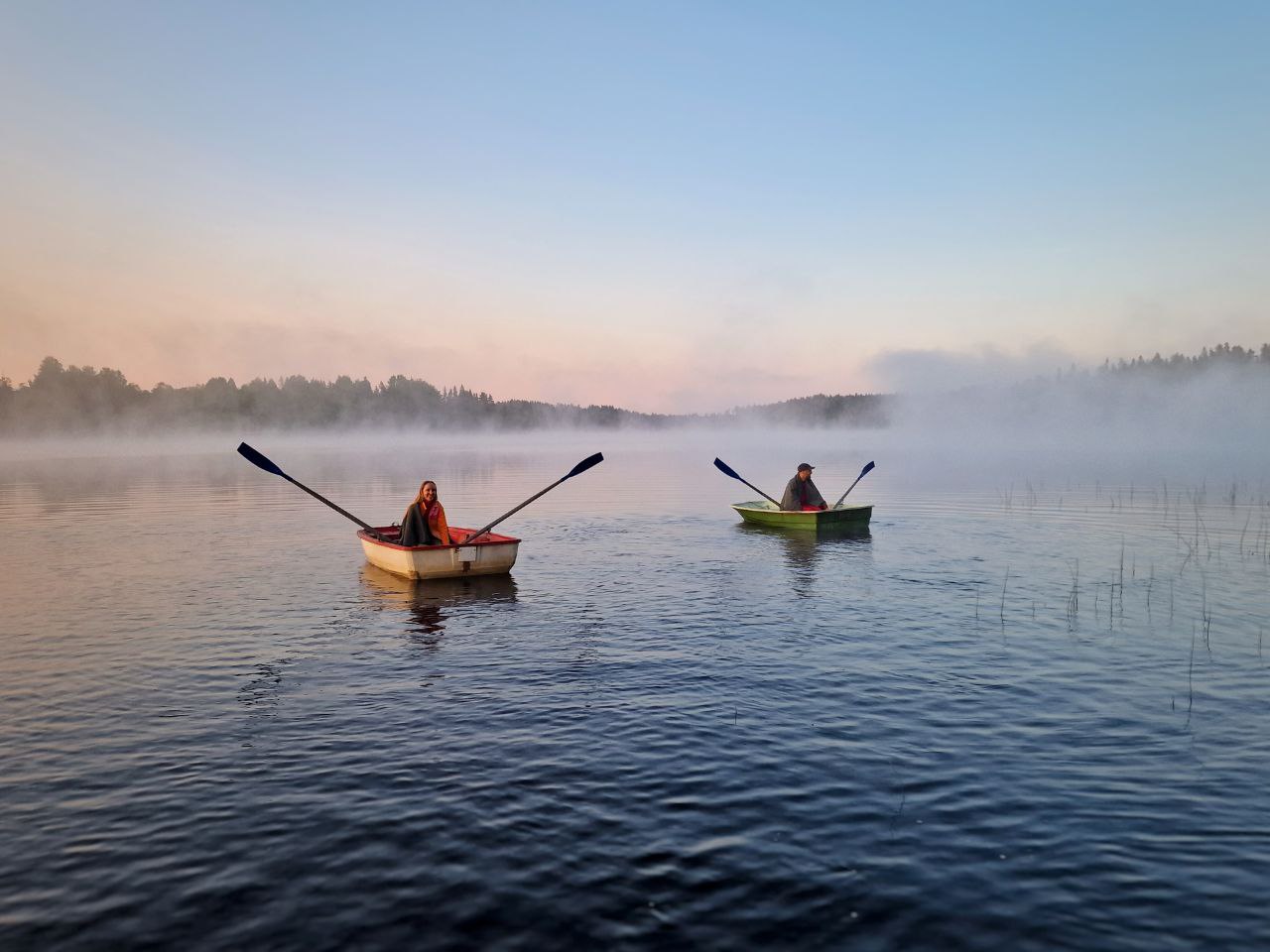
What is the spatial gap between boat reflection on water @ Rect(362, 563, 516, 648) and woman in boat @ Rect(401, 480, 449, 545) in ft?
3.05

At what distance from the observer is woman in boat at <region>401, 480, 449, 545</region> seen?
19.1m

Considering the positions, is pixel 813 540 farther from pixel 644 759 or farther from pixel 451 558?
pixel 644 759

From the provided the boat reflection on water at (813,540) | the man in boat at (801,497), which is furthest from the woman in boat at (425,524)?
the man in boat at (801,497)

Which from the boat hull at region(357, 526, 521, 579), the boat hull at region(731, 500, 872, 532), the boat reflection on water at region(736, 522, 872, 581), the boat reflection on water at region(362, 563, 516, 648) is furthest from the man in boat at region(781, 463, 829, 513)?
the boat hull at region(357, 526, 521, 579)

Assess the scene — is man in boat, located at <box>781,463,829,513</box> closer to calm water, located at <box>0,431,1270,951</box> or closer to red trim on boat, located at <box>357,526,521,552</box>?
calm water, located at <box>0,431,1270,951</box>

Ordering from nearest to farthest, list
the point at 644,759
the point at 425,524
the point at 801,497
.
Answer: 1. the point at 644,759
2. the point at 425,524
3. the point at 801,497

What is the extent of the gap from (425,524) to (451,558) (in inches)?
43.0

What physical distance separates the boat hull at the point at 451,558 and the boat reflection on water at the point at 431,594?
31 cm

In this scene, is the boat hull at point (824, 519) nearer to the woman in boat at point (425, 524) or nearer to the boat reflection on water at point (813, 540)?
the boat reflection on water at point (813, 540)

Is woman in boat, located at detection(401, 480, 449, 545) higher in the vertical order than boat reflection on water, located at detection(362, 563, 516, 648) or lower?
higher

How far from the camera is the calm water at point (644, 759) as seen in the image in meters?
6.02

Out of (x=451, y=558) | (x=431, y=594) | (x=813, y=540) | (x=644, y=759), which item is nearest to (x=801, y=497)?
(x=813, y=540)

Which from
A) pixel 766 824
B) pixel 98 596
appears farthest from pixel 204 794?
pixel 98 596

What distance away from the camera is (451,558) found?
18.7 meters
